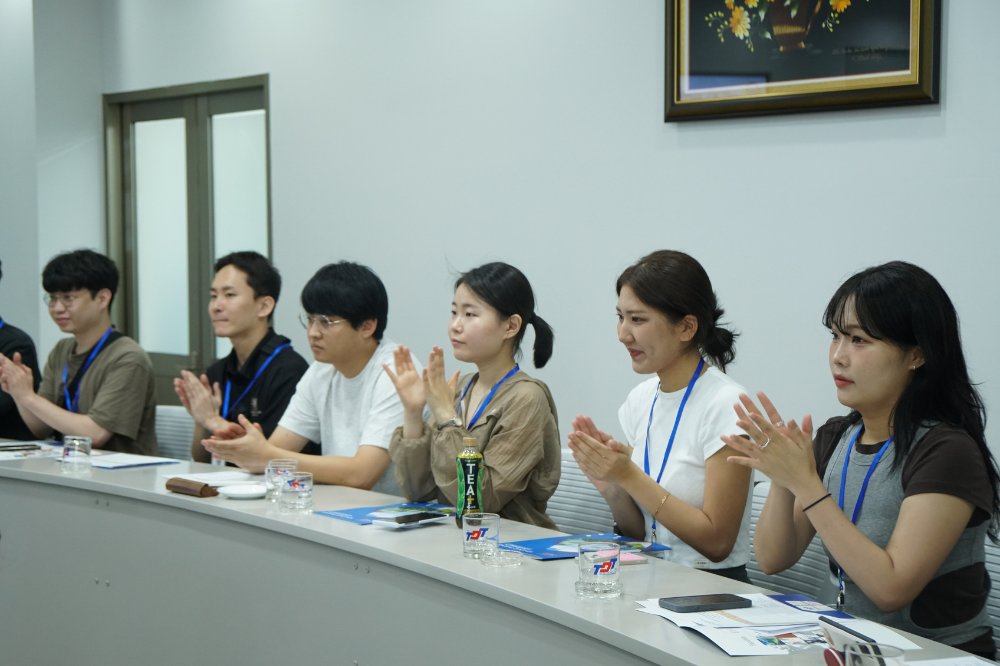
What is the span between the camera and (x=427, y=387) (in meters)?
2.35

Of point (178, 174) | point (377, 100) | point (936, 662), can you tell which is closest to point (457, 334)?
point (936, 662)

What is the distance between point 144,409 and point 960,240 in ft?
9.57

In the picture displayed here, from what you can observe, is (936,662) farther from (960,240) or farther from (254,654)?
(960,240)

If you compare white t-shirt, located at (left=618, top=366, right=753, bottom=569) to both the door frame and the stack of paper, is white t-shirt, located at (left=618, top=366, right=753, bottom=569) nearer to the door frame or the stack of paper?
the stack of paper

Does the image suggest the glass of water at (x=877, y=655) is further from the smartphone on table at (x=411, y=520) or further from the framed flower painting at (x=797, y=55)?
the framed flower painting at (x=797, y=55)

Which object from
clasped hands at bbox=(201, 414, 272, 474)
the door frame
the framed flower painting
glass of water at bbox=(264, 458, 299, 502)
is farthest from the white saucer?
the door frame

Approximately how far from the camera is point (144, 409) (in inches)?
138

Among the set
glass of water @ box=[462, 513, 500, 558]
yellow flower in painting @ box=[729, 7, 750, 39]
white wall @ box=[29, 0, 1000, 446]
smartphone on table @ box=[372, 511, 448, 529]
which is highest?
yellow flower in painting @ box=[729, 7, 750, 39]

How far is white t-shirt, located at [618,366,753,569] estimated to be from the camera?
2.07m

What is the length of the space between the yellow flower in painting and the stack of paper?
2.27 metres

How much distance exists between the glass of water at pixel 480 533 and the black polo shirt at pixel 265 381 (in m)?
1.54

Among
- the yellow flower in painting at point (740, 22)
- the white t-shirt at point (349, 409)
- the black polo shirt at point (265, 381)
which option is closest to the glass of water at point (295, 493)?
the white t-shirt at point (349, 409)

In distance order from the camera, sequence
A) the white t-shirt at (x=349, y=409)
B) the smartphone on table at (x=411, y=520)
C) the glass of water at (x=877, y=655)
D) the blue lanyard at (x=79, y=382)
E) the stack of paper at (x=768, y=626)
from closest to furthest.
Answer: the glass of water at (x=877, y=655)
the stack of paper at (x=768, y=626)
the smartphone on table at (x=411, y=520)
the white t-shirt at (x=349, y=409)
the blue lanyard at (x=79, y=382)

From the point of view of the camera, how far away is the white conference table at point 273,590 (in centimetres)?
154
